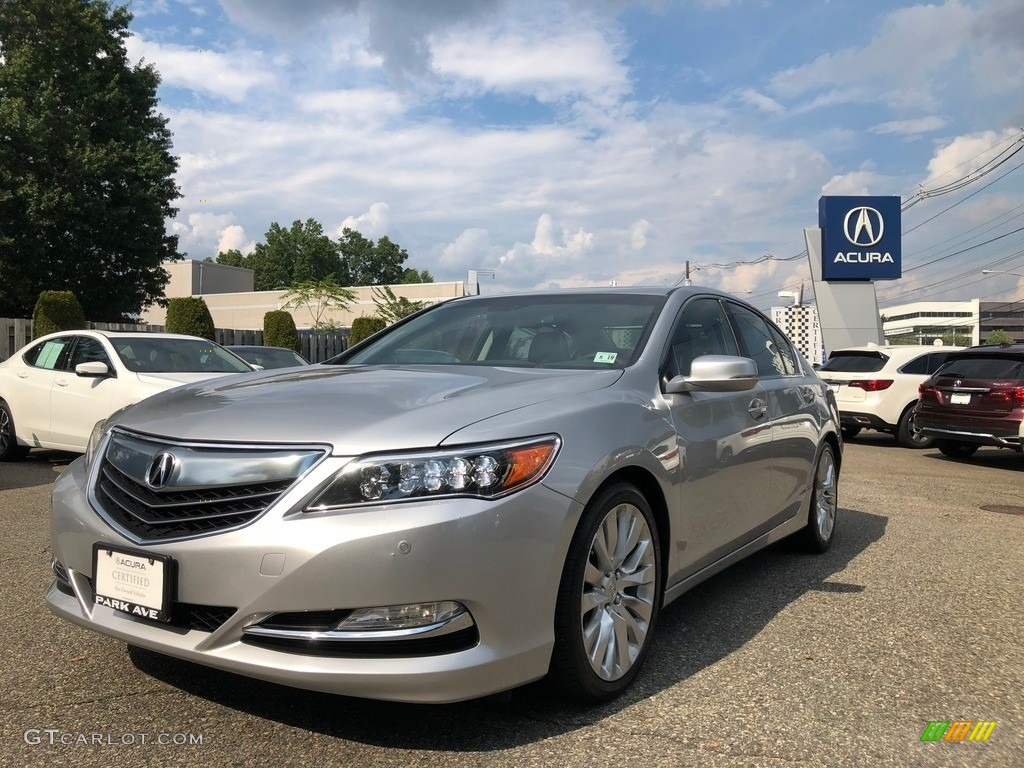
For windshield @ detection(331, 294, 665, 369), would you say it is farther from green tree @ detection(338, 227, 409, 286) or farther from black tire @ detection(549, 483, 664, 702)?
green tree @ detection(338, 227, 409, 286)

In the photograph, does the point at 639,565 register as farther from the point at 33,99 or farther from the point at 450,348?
the point at 33,99

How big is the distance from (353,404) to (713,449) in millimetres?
1659

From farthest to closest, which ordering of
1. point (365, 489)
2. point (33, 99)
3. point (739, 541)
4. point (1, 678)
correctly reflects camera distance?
1. point (33, 99)
2. point (739, 541)
3. point (1, 678)
4. point (365, 489)

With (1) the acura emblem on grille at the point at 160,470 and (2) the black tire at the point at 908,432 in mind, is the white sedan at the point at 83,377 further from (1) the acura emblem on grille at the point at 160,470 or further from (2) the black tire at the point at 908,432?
(2) the black tire at the point at 908,432

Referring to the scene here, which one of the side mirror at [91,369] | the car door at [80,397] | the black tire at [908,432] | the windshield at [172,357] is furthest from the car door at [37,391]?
the black tire at [908,432]

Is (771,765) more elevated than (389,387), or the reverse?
(389,387)

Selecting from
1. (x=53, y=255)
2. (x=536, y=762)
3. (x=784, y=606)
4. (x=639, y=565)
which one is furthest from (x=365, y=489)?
(x=53, y=255)

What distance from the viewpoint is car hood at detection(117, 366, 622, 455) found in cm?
251

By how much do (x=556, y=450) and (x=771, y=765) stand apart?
1141mm

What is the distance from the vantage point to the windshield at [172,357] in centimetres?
828

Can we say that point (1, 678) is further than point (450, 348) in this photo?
No

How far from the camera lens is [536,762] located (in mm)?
2480

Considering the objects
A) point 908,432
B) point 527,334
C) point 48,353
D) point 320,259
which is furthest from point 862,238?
→ point 320,259

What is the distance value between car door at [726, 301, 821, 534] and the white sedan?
5368 mm
